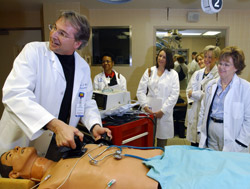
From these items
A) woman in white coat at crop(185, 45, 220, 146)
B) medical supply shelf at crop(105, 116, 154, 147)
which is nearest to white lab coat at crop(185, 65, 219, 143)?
woman in white coat at crop(185, 45, 220, 146)

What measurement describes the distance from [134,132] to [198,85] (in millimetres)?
1238

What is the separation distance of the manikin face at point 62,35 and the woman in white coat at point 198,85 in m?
1.71

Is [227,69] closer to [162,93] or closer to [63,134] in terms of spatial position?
[162,93]

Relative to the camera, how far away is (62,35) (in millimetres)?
1160

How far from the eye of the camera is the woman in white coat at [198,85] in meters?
2.35

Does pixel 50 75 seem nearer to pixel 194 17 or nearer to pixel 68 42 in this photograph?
pixel 68 42

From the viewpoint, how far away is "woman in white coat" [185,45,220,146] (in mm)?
2352

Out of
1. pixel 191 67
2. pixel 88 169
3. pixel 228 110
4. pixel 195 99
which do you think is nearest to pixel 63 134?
pixel 88 169

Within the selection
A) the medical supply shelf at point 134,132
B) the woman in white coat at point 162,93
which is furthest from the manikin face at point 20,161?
the woman in white coat at point 162,93

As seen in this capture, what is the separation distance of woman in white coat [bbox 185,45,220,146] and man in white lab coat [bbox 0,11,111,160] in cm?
152

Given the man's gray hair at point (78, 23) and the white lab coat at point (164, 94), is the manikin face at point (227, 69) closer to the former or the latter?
the white lab coat at point (164, 94)

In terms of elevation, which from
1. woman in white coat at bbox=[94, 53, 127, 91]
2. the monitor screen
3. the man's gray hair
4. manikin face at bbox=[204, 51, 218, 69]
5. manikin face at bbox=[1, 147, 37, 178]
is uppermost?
the monitor screen

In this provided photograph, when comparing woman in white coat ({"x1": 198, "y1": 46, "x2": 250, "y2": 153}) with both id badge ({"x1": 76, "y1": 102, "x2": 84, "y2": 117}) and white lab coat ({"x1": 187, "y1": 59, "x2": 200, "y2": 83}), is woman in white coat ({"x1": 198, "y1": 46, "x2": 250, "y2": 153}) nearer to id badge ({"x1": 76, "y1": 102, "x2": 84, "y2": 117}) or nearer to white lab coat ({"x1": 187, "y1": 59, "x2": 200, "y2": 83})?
id badge ({"x1": 76, "y1": 102, "x2": 84, "y2": 117})

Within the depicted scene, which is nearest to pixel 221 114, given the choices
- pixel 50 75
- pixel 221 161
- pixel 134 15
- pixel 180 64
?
pixel 221 161
